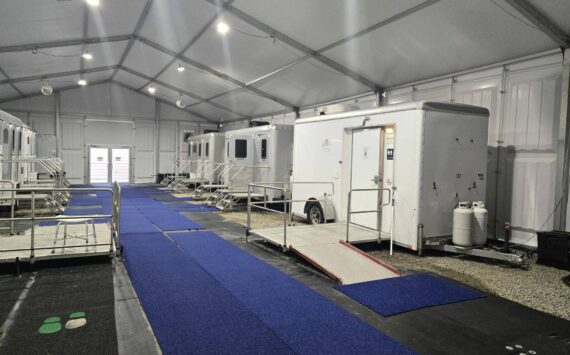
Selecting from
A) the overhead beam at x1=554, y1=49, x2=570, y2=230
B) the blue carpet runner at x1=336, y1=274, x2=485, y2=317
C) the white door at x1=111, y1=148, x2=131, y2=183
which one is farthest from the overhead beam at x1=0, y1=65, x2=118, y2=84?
the overhead beam at x1=554, y1=49, x2=570, y2=230

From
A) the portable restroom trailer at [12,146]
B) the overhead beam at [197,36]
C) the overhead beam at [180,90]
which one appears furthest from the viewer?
the overhead beam at [180,90]

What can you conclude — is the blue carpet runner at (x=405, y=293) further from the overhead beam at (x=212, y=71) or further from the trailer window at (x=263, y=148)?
the overhead beam at (x=212, y=71)

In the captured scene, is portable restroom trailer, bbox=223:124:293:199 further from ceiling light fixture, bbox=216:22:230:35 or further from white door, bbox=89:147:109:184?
white door, bbox=89:147:109:184

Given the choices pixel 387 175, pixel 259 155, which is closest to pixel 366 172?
pixel 387 175

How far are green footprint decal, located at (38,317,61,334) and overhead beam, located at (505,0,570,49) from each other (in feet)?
26.8

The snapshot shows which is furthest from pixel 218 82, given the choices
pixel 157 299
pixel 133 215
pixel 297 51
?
pixel 157 299

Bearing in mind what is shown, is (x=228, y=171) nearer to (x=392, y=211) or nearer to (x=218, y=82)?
(x=218, y=82)

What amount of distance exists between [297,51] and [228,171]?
5854mm

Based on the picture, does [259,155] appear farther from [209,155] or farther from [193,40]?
[209,155]

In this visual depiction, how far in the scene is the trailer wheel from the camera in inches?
362

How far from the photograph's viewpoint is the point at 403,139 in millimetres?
7160

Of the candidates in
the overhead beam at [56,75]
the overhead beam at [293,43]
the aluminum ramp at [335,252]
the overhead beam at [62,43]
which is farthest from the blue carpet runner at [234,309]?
the overhead beam at [56,75]

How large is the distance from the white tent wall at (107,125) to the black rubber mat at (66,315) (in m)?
18.3

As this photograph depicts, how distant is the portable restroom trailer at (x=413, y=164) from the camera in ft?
22.8
